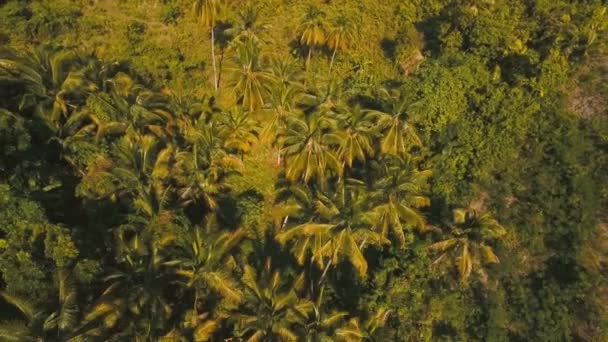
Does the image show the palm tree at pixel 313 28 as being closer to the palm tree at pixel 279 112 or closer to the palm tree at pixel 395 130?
the palm tree at pixel 279 112

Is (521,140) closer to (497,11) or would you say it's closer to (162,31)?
(497,11)

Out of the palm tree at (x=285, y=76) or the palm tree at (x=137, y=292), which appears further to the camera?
the palm tree at (x=285, y=76)

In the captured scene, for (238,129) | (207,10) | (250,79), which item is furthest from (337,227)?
(207,10)

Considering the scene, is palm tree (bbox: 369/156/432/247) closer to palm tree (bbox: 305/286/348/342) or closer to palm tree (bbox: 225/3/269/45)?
palm tree (bbox: 305/286/348/342)

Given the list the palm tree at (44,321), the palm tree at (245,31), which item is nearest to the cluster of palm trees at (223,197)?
the palm tree at (44,321)

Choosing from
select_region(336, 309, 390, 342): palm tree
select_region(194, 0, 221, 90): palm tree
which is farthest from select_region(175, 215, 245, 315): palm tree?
select_region(194, 0, 221, 90): palm tree

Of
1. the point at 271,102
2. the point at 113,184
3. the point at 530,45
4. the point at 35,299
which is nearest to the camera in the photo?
the point at 35,299

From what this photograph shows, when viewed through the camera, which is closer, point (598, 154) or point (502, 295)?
point (502, 295)

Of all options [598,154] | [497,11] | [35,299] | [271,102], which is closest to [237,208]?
[271,102]
